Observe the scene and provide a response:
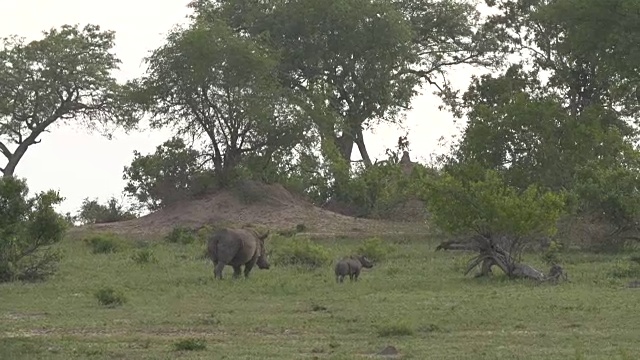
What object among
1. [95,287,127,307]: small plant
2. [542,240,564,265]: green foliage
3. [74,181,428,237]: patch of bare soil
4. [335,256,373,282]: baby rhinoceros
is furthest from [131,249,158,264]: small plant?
[74,181,428,237]: patch of bare soil

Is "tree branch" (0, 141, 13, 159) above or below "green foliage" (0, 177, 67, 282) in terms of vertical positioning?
above

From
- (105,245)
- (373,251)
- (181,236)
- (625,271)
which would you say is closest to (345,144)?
(181,236)

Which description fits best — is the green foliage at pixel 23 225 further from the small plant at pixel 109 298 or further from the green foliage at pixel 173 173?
the green foliage at pixel 173 173

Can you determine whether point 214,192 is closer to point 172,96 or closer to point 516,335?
point 172,96

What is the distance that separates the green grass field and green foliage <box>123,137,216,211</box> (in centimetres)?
1431

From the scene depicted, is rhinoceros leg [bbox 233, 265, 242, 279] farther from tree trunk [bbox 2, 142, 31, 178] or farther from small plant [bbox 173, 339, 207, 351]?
tree trunk [bbox 2, 142, 31, 178]

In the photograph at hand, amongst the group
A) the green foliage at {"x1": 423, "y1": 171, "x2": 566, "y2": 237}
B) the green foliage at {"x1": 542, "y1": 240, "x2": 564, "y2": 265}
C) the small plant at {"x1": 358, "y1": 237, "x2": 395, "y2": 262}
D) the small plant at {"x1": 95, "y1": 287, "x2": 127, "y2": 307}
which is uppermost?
the green foliage at {"x1": 423, "y1": 171, "x2": 566, "y2": 237}

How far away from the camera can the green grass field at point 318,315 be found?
15750 millimetres

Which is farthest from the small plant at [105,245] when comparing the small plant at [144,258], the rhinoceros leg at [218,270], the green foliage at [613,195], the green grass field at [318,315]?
the green foliage at [613,195]

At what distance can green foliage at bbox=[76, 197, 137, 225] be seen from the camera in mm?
46875

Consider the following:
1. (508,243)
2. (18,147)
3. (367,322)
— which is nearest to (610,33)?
(508,243)

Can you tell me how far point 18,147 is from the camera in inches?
1939

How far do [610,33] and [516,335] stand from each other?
2113cm

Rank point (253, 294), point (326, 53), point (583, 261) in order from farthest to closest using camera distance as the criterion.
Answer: point (326, 53)
point (583, 261)
point (253, 294)
